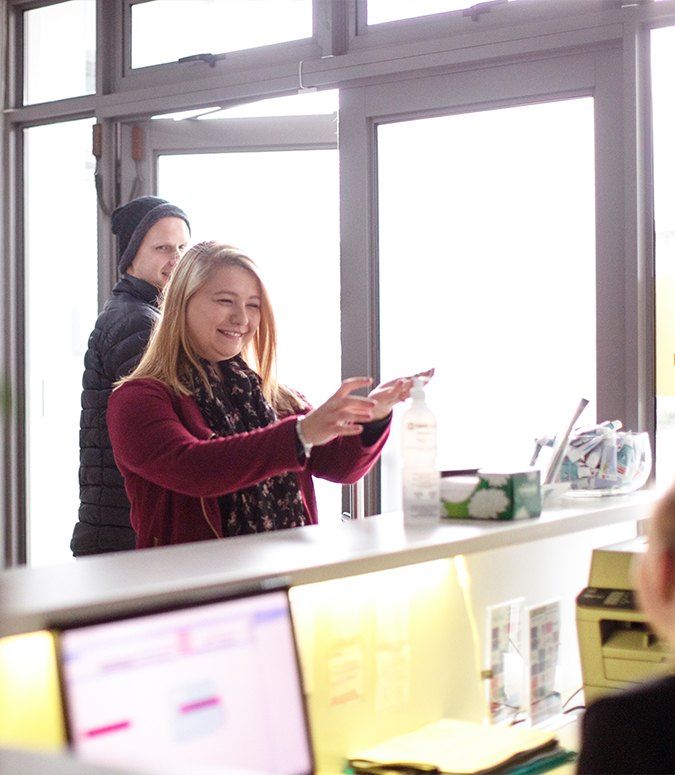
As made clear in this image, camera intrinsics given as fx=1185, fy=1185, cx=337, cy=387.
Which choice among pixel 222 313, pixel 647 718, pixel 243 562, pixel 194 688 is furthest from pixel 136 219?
pixel 647 718

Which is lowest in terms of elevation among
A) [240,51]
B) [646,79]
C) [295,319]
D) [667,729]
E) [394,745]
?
[394,745]

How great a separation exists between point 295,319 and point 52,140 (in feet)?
4.48

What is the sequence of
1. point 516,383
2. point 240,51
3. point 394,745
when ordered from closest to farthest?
point 394,745 → point 516,383 → point 240,51

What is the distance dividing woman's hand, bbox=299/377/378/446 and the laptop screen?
1.79ft

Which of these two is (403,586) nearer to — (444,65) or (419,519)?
(419,519)

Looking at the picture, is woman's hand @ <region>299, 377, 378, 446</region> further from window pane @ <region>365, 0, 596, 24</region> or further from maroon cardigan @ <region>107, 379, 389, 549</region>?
window pane @ <region>365, 0, 596, 24</region>

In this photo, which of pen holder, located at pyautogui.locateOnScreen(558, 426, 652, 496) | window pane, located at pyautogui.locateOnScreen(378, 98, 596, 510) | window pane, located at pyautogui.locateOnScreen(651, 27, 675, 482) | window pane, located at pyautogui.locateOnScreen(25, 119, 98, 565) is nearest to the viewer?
pen holder, located at pyautogui.locateOnScreen(558, 426, 652, 496)

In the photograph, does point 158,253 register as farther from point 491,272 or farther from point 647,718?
point 647,718

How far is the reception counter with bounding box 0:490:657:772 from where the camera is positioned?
Result: 1460 mm

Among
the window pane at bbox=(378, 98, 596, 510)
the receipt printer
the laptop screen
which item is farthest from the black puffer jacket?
the laptop screen

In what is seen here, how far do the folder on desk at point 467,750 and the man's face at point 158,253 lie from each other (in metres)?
1.92

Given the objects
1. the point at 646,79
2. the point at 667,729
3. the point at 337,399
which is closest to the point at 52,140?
the point at 646,79

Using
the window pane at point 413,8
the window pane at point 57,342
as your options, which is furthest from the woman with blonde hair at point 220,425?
the window pane at point 57,342

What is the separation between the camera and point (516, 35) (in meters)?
3.44
